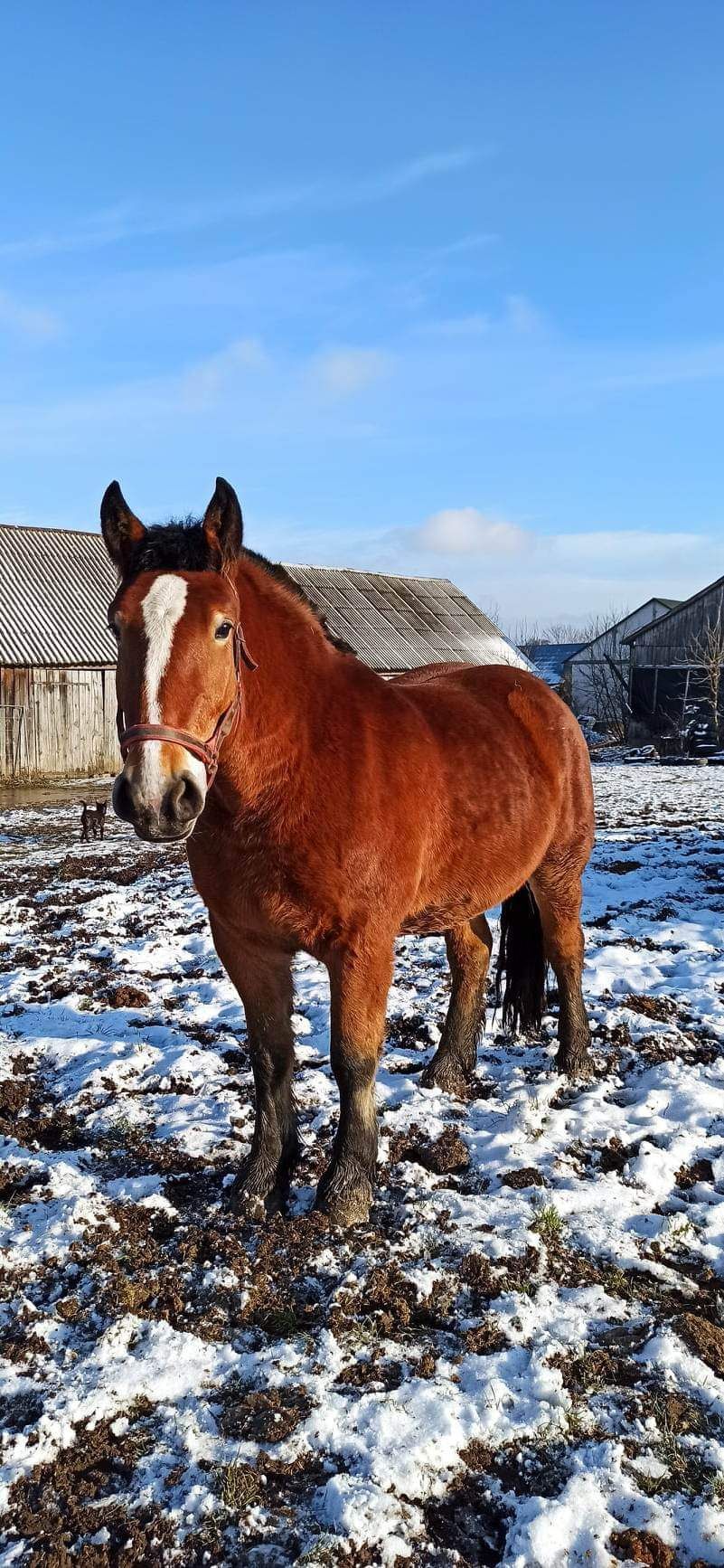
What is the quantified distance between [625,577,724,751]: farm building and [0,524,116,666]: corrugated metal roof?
18.7 meters

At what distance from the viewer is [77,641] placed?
20.8 meters

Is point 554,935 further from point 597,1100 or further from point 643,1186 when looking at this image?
point 643,1186

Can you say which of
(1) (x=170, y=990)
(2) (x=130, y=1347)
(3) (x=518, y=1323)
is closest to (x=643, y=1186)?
(3) (x=518, y=1323)

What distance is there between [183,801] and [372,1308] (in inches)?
66.6

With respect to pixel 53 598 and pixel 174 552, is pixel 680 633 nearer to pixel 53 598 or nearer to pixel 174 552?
pixel 53 598

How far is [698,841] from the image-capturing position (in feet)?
34.4

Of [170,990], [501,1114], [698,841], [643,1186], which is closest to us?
[643,1186]

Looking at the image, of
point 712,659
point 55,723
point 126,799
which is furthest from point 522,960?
point 712,659

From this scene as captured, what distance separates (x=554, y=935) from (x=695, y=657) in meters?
30.8

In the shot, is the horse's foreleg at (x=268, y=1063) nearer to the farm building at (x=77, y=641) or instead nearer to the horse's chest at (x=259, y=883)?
the horse's chest at (x=259, y=883)

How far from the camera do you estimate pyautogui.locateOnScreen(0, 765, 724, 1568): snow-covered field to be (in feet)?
6.46

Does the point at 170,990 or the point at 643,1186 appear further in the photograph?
the point at 170,990

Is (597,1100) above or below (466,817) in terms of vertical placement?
below

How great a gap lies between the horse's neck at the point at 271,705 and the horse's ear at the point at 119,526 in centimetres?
32
